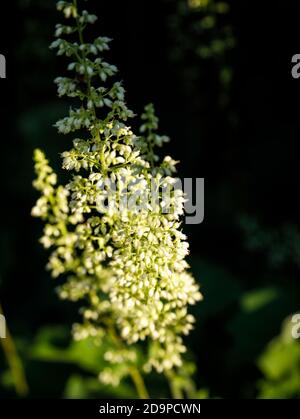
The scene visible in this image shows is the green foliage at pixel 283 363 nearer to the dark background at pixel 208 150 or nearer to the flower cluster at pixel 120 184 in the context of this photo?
the dark background at pixel 208 150

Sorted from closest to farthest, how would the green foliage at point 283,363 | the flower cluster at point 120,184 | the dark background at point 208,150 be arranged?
the flower cluster at point 120,184, the green foliage at point 283,363, the dark background at point 208,150

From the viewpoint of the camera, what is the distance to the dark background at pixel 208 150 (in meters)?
5.41

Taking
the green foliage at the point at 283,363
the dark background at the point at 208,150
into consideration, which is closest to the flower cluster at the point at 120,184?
the green foliage at the point at 283,363

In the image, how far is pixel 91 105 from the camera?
184 centimetres

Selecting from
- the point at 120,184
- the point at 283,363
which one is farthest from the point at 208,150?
the point at 120,184

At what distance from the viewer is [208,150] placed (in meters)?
8.55

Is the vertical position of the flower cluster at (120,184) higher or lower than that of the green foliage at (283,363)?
higher

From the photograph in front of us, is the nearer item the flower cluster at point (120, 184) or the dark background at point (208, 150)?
the flower cluster at point (120, 184)

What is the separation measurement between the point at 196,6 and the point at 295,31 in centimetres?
204

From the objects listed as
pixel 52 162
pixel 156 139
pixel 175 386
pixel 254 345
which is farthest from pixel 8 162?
pixel 156 139

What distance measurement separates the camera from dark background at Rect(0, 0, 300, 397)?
5414mm

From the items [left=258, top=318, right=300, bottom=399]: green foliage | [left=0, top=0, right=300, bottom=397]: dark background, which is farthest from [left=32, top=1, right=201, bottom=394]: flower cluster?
[left=0, top=0, right=300, bottom=397]: dark background

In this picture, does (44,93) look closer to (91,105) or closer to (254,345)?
(254,345)

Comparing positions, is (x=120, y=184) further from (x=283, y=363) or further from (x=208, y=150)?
(x=208, y=150)
